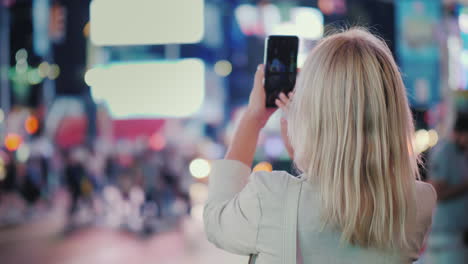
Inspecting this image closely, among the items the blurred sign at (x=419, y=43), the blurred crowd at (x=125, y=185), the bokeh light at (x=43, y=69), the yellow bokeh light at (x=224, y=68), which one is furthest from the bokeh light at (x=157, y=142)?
the blurred sign at (x=419, y=43)

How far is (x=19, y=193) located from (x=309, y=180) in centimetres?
836

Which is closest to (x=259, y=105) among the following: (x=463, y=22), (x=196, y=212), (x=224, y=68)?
(x=463, y=22)

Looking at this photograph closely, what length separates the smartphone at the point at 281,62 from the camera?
43.5 inches

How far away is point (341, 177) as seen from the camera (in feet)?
2.89

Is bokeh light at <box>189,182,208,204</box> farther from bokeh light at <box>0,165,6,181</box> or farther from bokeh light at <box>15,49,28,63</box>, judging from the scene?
bokeh light at <box>15,49,28,63</box>

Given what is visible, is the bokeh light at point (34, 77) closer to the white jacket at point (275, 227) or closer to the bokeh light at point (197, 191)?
the bokeh light at point (197, 191)

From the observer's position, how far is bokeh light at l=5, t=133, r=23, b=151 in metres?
8.36

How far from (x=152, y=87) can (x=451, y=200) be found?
432cm

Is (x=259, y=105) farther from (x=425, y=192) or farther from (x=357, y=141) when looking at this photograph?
(x=425, y=192)

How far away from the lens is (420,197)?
0.95 meters

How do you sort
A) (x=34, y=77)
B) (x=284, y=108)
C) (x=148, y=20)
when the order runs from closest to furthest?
1. (x=284, y=108)
2. (x=148, y=20)
3. (x=34, y=77)

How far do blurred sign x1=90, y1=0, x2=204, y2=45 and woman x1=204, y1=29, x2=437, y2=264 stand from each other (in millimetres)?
4593

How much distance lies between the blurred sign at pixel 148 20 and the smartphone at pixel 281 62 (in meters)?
4.33

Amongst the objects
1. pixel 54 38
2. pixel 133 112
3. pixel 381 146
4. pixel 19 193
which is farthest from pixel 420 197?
pixel 19 193
